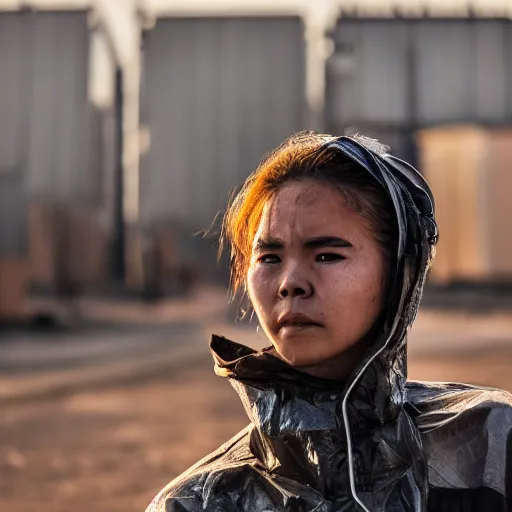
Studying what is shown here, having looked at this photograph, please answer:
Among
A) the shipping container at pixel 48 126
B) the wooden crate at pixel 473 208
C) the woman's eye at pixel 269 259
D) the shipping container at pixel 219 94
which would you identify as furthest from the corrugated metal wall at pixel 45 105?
the woman's eye at pixel 269 259

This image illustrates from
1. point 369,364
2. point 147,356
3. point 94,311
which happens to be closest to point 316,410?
point 369,364

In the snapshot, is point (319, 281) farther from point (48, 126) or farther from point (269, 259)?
point (48, 126)

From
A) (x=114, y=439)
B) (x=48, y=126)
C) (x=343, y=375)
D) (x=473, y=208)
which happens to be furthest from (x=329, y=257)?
(x=473, y=208)

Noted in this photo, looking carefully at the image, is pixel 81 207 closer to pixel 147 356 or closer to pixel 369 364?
pixel 147 356

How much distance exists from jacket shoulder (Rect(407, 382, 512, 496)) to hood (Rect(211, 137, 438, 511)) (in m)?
0.02

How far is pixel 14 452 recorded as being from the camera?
4488 millimetres

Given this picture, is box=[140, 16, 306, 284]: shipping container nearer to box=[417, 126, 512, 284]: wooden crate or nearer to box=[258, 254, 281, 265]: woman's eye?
box=[417, 126, 512, 284]: wooden crate

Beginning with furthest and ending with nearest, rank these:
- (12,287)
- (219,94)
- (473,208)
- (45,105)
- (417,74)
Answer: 1. (473,208)
2. (45,105)
3. (219,94)
4. (417,74)
5. (12,287)

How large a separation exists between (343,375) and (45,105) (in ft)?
58.6

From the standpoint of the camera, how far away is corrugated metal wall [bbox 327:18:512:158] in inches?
669

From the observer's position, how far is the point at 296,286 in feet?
2.63

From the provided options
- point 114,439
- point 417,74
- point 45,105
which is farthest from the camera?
point 45,105

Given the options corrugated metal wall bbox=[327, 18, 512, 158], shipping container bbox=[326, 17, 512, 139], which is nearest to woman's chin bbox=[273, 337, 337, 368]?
corrugated metal wall bbox=[327, 18, 512, 158]

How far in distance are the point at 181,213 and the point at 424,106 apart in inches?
210
